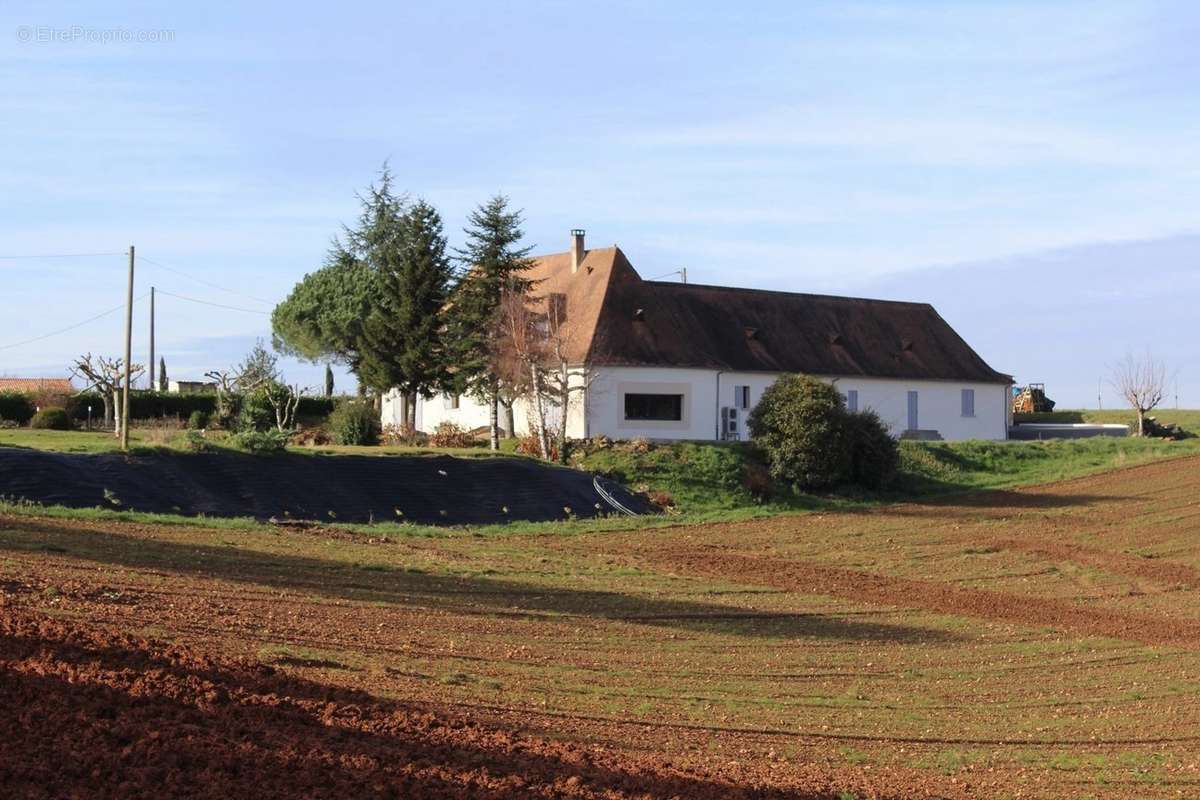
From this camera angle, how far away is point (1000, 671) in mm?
17594

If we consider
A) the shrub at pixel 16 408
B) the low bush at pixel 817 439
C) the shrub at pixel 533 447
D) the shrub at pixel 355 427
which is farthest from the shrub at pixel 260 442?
the shrub at pixel 16 408

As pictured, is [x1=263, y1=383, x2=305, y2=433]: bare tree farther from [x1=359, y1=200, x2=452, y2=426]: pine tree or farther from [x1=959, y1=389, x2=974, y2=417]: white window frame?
[x1=959, y1=389, x2=974, y2=417]: white window frame

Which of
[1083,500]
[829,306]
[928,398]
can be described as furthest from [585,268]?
[1083,500]

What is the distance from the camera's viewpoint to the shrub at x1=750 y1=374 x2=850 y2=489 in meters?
40.3

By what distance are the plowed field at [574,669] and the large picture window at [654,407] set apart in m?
17.1

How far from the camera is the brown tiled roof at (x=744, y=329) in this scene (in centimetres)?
4856

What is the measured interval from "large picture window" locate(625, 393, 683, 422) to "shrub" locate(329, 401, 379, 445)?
887cm

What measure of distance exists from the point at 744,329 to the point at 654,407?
25.0 feet

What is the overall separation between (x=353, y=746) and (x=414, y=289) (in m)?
42.1

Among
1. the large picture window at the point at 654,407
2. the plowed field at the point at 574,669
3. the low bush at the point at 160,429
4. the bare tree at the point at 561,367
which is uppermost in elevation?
the bare tree at the point at 561,367

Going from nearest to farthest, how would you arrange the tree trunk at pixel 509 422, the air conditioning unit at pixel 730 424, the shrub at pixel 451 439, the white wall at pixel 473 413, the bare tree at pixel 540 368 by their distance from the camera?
the bare tree at pixel 540 368 < the white wall at pixel 473 413 < the shrub at pixel 451 439 < the tree trunk at pixel 509 422 < the air conditioning unit at pixel 730 424

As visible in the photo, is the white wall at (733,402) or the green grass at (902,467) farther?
the white wall at (733,402)

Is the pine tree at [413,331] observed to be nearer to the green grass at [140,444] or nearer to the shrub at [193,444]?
the green grass at [140,444]

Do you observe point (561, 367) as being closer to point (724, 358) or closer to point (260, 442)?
point (724, 358)
